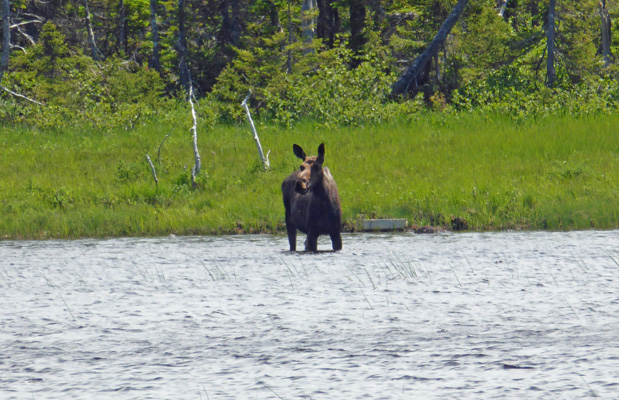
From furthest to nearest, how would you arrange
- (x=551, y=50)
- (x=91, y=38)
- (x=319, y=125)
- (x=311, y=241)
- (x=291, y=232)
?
(x=91, y=38) < (x=551, y=50) < (x=319, y=125) < (x=291, y=232) < (x=311, y=241)

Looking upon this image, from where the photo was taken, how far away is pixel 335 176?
69.5 ft

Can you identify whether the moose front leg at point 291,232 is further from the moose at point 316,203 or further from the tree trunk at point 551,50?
the tree trunk at point 551,50

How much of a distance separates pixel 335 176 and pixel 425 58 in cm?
1102

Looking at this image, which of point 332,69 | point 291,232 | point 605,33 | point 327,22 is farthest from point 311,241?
point 605,33

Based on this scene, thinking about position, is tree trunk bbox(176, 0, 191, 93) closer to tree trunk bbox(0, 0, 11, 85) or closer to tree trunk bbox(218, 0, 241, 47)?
tree trunk bbox(218, 0, 241, 47)

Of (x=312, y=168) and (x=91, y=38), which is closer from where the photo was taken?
(x=312, y=168)

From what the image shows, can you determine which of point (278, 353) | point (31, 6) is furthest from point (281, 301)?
point (31, 6)

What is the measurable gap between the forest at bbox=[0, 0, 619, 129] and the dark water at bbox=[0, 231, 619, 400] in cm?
1379

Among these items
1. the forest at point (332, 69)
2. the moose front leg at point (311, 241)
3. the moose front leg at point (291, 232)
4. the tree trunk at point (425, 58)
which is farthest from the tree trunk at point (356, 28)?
the moose front leg at point (311, 241)

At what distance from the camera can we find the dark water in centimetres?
608

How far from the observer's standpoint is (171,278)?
11.5 meters

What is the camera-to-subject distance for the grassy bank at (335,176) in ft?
59.6

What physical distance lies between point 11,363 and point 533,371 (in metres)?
3.98

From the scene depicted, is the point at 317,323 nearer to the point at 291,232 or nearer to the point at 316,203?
the point at 316,203
